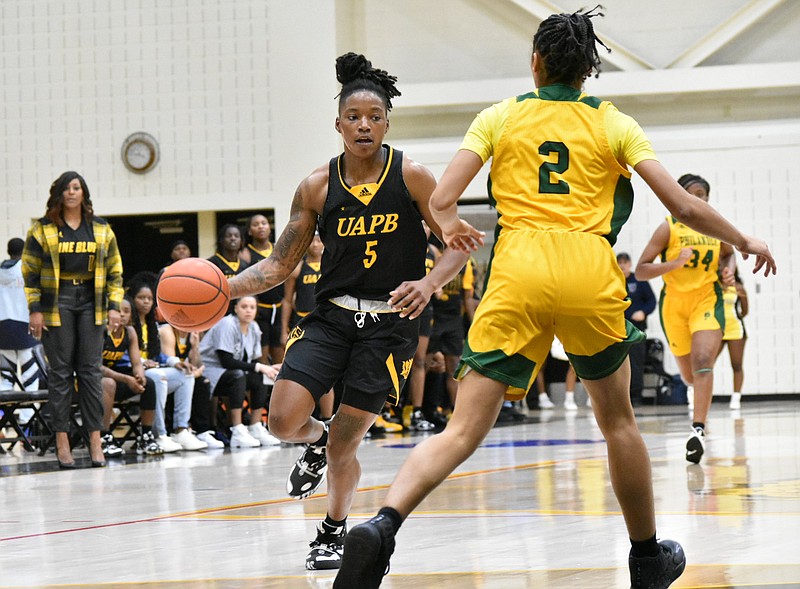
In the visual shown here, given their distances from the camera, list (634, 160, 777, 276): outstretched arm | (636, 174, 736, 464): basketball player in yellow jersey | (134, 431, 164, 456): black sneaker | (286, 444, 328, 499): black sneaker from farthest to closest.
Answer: (134, 431, 164, 456): black sneaker < (636, 174, 736, 464): basketball player in yellow jersey < (286, 444, 328, 499): black sneaker < (634, 160, 777, 276): outstretched arm

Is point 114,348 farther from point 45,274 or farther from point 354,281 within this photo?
point 354,281

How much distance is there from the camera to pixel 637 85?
17609mm

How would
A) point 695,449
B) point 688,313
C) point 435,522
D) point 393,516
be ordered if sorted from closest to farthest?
point 393,516, point 435,522, point 695,449, point 688,313

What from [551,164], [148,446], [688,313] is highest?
[551,164]

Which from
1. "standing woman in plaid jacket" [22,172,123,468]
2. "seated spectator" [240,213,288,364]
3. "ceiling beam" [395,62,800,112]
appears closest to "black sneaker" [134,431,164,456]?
"standing woman in plaid jacket" [22,172,123,468]

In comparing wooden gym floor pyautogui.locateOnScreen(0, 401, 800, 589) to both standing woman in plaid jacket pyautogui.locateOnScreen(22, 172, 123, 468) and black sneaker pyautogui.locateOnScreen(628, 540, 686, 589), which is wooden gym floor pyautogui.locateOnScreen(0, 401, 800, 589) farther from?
standing woman in plaid jacket pyautogui.locateOnScreen(22, 172, 123, 468)

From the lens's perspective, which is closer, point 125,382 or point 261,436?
point 125,382

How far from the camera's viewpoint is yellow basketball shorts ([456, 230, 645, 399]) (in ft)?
11.6

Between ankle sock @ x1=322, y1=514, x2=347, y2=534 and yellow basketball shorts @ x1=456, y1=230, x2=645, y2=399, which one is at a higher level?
yellow basketball shorts @ x1=456, y1=230, x2=645, y2=399

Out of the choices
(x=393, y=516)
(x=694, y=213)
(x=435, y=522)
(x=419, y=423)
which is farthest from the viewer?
(x=419, y=423)

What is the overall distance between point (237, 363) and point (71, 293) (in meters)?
2.12

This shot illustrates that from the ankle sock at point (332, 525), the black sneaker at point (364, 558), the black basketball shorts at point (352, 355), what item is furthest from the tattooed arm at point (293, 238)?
the black sneaker at point (364, 558)

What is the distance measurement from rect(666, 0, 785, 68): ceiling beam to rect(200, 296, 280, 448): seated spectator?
9.05m

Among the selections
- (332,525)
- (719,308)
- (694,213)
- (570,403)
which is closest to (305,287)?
(719,308)
